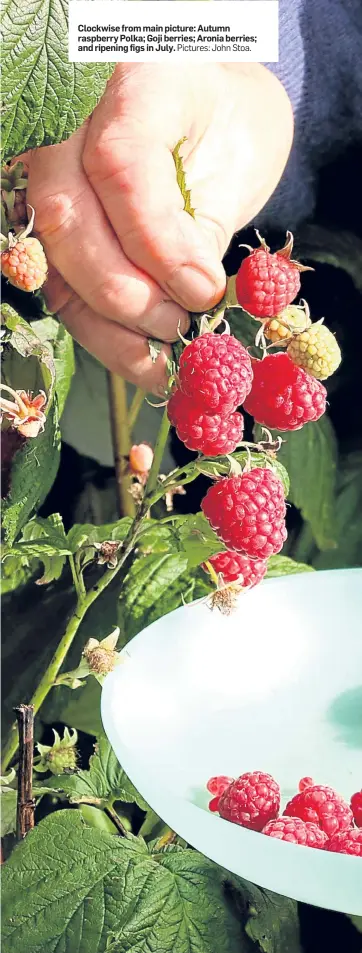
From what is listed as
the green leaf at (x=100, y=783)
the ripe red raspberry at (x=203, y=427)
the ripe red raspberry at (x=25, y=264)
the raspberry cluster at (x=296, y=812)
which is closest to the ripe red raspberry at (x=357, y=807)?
the raspberry cluster at (x=296, y=812)

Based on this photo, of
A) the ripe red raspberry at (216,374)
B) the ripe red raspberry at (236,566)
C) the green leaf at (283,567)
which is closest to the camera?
the ripe red raspberry at (216,374)

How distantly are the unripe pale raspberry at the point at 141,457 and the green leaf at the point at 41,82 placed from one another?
0.79 feet

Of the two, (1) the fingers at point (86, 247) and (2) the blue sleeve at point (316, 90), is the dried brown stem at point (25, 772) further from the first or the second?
(2) the blue sleeve at point (316, 90)

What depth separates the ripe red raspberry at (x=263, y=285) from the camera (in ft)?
2.04

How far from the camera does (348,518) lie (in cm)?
89

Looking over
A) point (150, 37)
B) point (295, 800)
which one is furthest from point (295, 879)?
point (150, 37)

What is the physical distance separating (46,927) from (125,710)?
15 cm

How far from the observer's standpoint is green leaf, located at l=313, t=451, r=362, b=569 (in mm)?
879

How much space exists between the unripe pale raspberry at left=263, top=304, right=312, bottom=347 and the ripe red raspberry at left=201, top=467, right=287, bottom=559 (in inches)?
3.5

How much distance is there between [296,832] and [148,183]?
41 cm

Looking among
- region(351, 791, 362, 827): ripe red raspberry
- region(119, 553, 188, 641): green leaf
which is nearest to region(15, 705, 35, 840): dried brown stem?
region(119, 553, 188, 641): green leaf

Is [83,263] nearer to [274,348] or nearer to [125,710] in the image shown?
[274,348]

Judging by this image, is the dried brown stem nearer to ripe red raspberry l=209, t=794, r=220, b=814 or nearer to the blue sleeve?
ripe red raspberry l=209, t=794, r=220, b=814

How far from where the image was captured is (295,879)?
53cm
